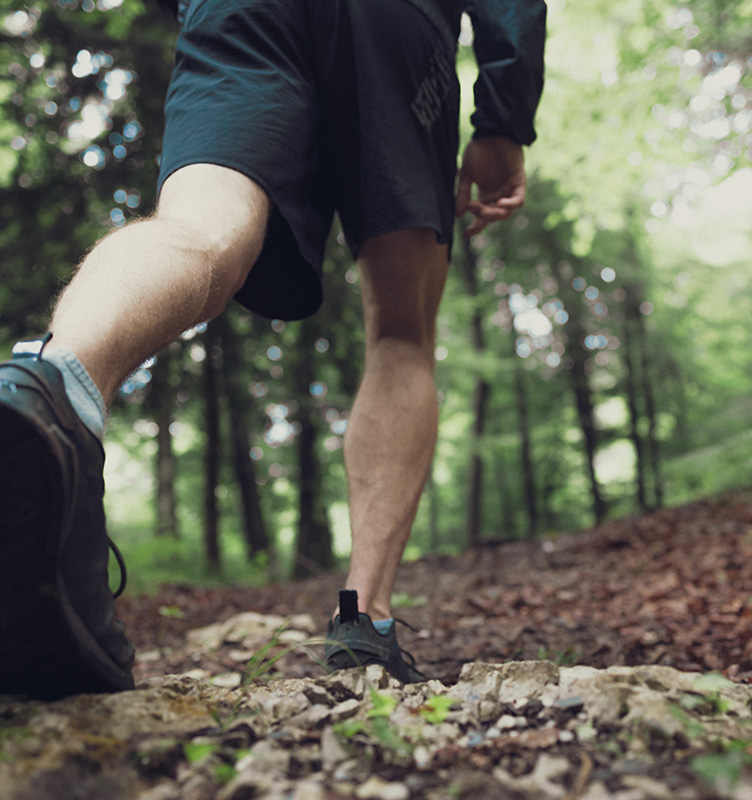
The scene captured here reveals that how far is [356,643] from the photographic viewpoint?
1.36 metres

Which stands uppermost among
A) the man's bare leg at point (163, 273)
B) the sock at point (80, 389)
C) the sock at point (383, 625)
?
the man's bare leg at point (163, 273)

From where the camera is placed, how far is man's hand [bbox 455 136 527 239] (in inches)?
75.0

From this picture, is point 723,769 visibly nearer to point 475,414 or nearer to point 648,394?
point 475,414

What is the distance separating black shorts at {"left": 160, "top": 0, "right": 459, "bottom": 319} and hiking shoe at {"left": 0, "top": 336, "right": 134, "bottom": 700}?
0.69 m

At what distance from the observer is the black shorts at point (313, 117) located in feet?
4.52

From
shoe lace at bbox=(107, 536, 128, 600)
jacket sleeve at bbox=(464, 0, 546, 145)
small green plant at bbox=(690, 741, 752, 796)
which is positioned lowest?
small green plant at bbox=(690, 741, 752, 796)

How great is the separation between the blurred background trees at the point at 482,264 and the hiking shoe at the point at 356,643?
1802 millimetres

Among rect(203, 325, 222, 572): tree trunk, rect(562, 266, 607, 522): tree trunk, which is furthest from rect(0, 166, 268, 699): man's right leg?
rect(562, 266, 607, 522): tree trunk

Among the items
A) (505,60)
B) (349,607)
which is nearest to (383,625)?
(349,607)

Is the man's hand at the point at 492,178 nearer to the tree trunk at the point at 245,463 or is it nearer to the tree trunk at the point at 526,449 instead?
the tree trunk at the point at 245,463

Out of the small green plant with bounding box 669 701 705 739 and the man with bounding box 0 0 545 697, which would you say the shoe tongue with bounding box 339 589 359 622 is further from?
the small green plant with bounding box 669 701 705 739

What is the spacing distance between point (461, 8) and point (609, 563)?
3570 mm

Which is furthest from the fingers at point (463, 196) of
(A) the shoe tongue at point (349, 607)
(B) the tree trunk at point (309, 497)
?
(B) the tree trunk at point (309, 497)

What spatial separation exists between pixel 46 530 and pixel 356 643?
29.4 inches
